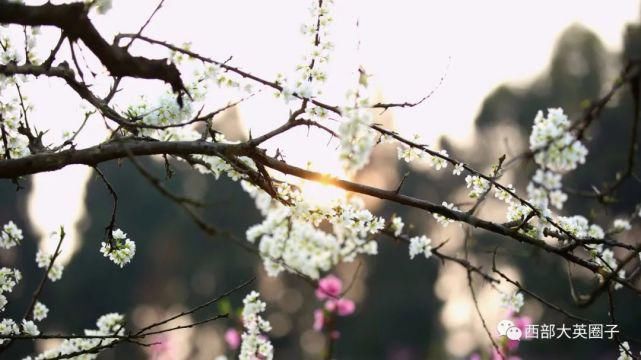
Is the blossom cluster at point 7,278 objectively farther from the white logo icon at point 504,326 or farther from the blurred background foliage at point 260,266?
the blurred background foliage at point 260,266

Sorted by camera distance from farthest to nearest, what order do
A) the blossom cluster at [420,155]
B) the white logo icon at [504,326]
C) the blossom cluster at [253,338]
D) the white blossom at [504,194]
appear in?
the white logo icon at [504,326], the blossom cluster at [253,338], the blossom cluster at [420,155], the white blossom at [504,194]

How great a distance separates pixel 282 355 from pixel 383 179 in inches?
345

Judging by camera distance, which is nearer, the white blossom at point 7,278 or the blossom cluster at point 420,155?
the blossom cluster at point 420,155

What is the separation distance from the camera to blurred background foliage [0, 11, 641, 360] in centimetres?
2692

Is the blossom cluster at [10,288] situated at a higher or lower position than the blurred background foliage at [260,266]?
lower

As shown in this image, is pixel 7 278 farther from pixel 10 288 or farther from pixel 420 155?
pixel 420 155

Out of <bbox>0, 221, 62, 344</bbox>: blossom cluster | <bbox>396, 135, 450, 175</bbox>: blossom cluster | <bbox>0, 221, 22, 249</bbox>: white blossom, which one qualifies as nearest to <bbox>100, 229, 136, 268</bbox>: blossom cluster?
<bbox>0, 221, 62, 344</bbox>: blossom cluster

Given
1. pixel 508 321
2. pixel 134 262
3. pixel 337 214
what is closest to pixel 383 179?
pixel 134 262

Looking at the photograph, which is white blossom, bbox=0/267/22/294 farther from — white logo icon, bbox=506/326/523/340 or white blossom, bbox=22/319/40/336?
white logo icon, bbox=506/326/523/340

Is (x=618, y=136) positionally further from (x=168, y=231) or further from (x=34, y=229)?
(x=34, y=229)

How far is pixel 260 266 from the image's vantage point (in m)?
28.5

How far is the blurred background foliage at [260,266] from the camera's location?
26.9 meters

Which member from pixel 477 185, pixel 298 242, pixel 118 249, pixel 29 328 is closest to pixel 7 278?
pixel 29 328

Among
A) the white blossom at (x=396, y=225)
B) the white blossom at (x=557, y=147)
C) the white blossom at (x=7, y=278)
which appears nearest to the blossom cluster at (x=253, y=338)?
the white blossom at (x=396, y=225)
